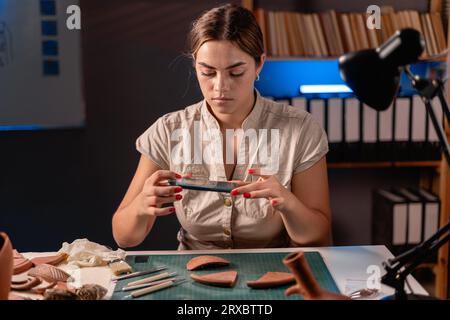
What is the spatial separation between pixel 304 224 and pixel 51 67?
4.34 ft

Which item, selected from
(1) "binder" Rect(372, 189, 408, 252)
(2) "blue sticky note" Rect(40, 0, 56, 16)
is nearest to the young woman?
(2) "blue sticky note" Rect(40, 0, 56, 16)

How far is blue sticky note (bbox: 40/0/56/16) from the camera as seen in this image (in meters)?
1.80

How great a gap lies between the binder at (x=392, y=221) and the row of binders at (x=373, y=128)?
0.56 ft

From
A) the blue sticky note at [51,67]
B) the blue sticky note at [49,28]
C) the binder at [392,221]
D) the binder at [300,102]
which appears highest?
the blue sticky note at [49,28]

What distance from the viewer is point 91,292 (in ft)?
3.01

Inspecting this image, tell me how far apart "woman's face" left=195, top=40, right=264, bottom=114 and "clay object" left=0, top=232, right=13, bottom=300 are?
0.59 m

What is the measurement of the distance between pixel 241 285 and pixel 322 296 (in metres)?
0.22

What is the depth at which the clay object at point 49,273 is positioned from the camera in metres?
1.00

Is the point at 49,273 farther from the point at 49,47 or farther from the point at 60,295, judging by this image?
the point at 49,47

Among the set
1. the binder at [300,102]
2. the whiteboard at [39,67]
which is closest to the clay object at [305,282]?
the whiteboard at [39,67]

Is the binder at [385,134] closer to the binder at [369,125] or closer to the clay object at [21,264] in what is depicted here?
the binder at [369,125]

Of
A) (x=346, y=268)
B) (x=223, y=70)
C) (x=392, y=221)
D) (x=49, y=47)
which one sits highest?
(x=49, y=47)

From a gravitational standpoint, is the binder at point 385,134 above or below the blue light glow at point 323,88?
below

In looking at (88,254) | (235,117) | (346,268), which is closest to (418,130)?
(235,117)
